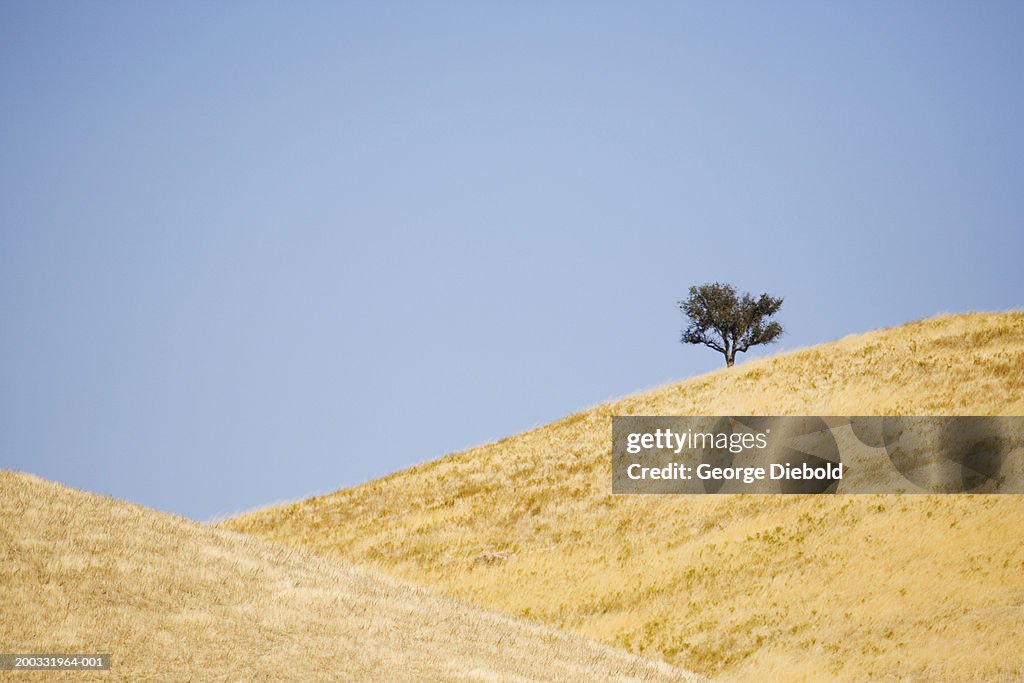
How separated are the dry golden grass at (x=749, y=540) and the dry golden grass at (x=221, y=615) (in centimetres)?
507

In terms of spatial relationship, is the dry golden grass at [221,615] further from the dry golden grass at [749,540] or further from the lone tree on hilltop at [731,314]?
the lone tree on hilltop at [731,314]

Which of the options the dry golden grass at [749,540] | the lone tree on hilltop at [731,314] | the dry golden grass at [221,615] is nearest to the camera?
the dry golden grass at [221,615]

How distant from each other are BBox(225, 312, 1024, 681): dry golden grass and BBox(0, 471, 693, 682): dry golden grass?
16.6 ft

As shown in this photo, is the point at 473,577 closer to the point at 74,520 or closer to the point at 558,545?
the point at 558,545

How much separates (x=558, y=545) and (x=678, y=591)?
672 cm

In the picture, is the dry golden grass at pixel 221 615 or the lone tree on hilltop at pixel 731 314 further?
the lone tree on hilltop at pixel 731 314

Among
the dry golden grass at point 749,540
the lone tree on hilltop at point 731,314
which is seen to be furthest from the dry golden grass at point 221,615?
the lone tree on hilltop at point 731,314

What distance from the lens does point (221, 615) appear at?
20.4 meters

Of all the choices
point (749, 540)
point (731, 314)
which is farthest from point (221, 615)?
point (731, 314)

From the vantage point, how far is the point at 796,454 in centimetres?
3984

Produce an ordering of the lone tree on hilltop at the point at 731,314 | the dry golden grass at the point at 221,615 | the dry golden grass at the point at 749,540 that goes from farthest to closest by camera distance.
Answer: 1. the lone tree on hilltop at the point at 731,314
2. the dry golden grass at the point at 749,540
3. the dry golden grass at the point at 221,615

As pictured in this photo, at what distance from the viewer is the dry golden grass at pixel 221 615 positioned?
17.9 metres

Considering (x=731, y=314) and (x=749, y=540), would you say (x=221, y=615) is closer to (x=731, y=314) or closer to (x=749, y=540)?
(x=749, y=540)

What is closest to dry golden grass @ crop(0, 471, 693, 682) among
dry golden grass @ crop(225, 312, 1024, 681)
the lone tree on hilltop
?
dry golden grass @ crop(225, 312, 1024, 681)
